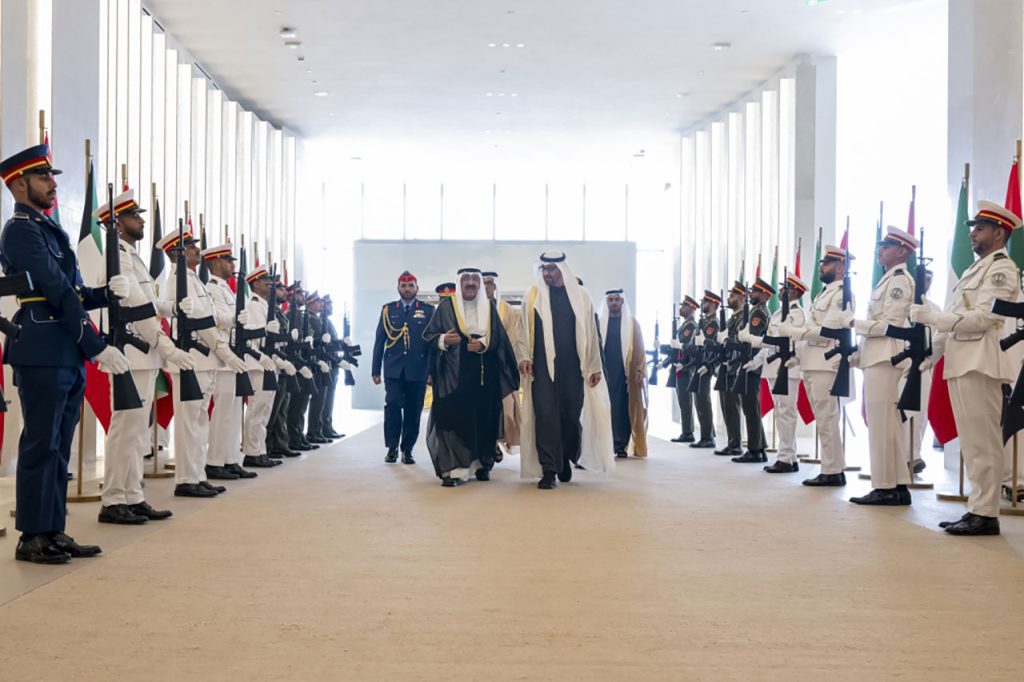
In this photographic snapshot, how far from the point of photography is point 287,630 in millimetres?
3350

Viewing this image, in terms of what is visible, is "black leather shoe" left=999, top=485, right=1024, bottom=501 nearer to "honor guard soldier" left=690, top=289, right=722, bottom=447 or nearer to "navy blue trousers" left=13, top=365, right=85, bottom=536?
"honor guard soldier" left=690, top=289, right=722, bottom=447

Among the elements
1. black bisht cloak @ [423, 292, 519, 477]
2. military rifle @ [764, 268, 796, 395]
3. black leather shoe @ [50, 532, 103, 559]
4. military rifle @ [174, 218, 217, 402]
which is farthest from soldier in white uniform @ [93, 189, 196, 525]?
military rifle @ [764, 268, 796, 395]

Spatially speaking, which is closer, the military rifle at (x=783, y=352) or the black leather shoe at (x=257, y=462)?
the military rifle at (x=783, y=352)

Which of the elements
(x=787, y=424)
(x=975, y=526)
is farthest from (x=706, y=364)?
(x=975, y=526)

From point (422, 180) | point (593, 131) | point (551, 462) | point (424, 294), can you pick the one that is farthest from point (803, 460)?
point (422, 180)

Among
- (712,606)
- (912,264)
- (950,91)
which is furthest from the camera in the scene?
(950,91)

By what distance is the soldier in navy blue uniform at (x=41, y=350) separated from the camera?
14.1ft

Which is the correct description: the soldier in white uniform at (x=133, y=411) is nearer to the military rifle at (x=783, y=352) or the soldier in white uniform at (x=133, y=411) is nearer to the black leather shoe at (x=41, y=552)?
the black leather shoe at (x=41, y=552)

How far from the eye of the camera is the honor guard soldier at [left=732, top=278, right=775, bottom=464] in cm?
963

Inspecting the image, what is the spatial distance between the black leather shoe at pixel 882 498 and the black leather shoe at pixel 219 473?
433 cm

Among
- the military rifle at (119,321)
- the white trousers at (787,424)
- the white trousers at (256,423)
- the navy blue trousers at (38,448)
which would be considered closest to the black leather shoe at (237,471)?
the white trousers at (256,423)

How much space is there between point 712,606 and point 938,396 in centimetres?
435

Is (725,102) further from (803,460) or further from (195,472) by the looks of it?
(195,472)

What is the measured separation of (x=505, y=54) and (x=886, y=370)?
8399 mm
